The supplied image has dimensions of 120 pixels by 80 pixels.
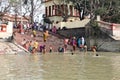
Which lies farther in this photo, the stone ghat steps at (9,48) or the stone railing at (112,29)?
the stone railing at (112,29)

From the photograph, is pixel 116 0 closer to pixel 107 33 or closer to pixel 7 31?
pixel 107 33

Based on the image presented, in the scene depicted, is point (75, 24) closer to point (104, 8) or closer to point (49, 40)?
point (104, 8)

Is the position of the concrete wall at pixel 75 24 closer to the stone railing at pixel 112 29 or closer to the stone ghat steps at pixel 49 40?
the stone ghat steps at pixel 49 40

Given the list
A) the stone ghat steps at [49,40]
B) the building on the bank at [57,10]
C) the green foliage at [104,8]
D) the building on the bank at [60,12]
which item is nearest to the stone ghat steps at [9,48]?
the stone ghat steps at [49,40]

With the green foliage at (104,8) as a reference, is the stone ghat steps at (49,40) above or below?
below

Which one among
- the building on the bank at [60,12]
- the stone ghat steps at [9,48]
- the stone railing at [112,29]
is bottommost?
the stone ghat steps at [9,48]

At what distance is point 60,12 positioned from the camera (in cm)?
5931

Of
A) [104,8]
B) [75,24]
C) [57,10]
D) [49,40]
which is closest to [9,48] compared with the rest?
[49,40]

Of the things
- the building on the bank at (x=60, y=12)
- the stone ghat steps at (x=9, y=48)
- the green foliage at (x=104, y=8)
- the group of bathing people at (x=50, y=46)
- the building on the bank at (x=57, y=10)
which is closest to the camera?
the stone ghat steps at (x=9, y=48)

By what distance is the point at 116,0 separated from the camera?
156 ft

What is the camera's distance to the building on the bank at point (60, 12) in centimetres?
5113

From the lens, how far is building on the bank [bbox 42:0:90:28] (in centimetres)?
5113

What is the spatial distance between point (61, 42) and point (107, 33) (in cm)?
456

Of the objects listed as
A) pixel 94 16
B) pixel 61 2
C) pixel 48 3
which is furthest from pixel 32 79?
pixel 48 3
